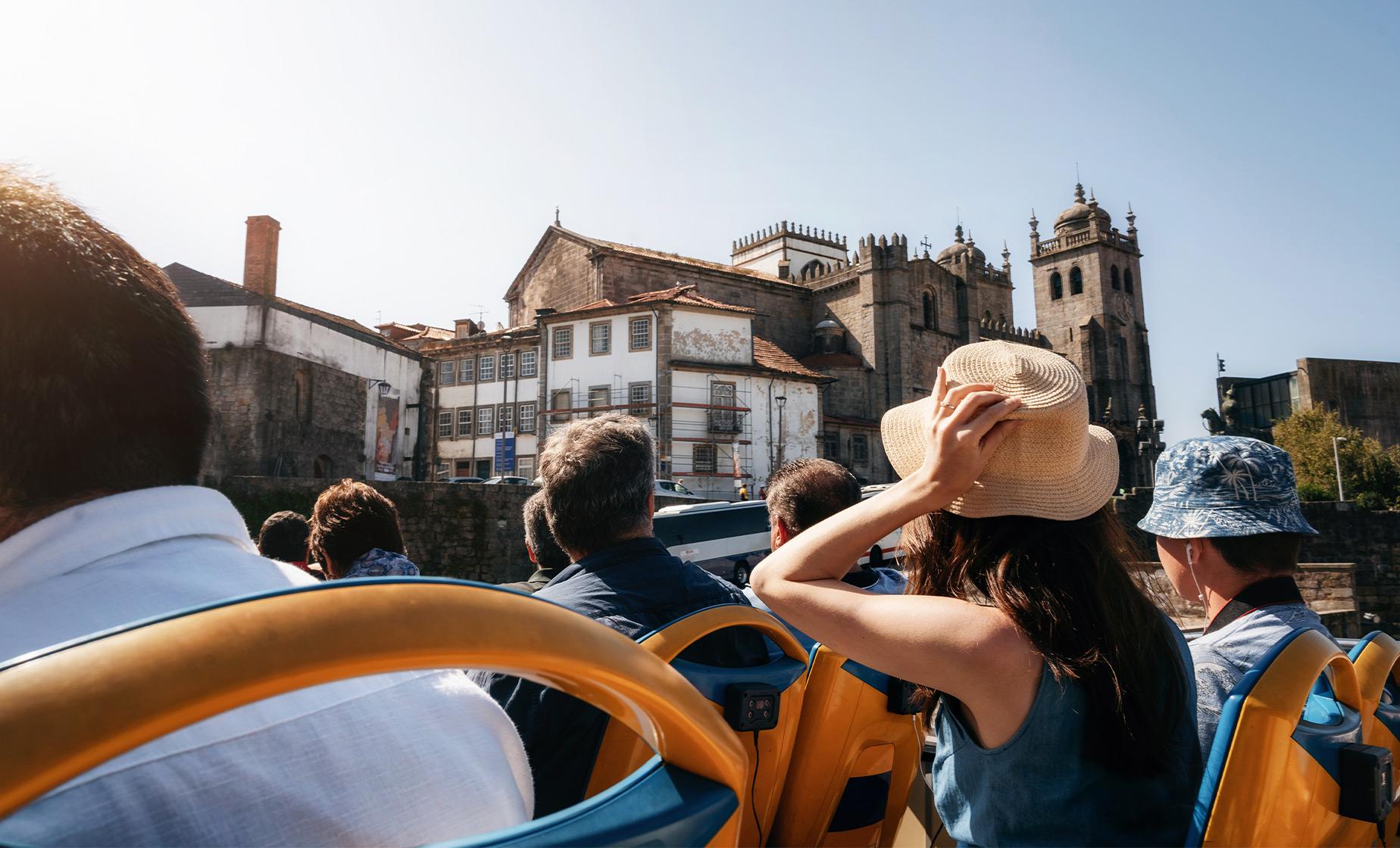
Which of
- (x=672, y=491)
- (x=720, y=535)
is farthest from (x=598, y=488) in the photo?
(x=672, y=491)

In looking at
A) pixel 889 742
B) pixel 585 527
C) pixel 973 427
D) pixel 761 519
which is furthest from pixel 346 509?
pixel 761 519

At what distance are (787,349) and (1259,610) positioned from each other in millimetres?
43430

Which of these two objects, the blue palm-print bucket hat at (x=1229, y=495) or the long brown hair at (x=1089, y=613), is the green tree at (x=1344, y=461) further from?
the long brown hair at (x=1089, y=613)

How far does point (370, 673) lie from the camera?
21.9 inches

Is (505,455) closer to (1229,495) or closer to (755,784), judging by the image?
(755,784)

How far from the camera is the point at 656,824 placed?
0.75 meters

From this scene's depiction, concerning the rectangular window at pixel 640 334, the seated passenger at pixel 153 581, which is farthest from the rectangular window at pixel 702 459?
the seated passenger at pixel 153 581

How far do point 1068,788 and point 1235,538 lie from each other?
1.19 m

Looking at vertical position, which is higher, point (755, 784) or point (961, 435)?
point (961, 435)

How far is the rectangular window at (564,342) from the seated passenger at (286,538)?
96.5ft

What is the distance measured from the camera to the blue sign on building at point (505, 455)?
120ft

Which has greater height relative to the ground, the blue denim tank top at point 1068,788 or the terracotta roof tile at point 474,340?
the terracotta roof tile at point 474,340

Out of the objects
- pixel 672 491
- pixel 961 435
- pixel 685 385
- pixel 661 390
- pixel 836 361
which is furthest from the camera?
pixel 836 361

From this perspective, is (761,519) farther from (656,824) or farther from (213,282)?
(213,282)
